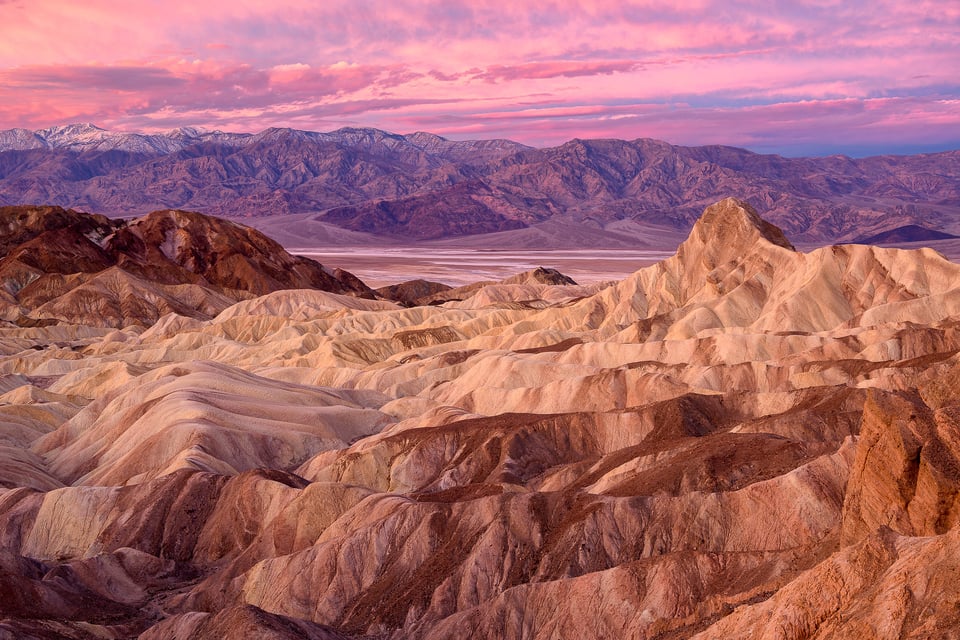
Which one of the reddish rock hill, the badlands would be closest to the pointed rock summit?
the badlands

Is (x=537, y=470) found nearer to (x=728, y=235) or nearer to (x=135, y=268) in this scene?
(x=728, y=235)

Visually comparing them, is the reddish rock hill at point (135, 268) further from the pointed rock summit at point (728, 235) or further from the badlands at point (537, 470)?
the pointed rock summit at point (728, 235)

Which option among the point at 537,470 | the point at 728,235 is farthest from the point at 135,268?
the point at 537,470

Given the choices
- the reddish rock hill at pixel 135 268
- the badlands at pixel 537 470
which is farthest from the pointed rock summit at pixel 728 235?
the reddish rock hill at pixel 135 268

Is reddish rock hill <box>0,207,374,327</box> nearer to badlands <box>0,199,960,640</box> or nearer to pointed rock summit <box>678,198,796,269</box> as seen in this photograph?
badlands <box>0,199,960,640</box>

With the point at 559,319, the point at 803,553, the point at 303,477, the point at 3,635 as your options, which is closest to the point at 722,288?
the point at 559,319

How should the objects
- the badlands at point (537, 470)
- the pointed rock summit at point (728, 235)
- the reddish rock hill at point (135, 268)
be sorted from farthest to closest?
1. the reddish rock hill at point (135, 268)
2. the pointed rock summit at point (728, 235)
3. the badlands at point (537, 470)

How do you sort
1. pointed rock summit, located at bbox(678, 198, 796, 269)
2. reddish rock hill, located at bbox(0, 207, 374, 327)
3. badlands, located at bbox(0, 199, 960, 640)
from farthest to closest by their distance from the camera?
reddish rock hill, located at bbox(0, 207, 374, 327), pointed rock summit, located at bbox(678, 198, 796, 269), badlands, located at bbox(0, 199, 960, 640)
